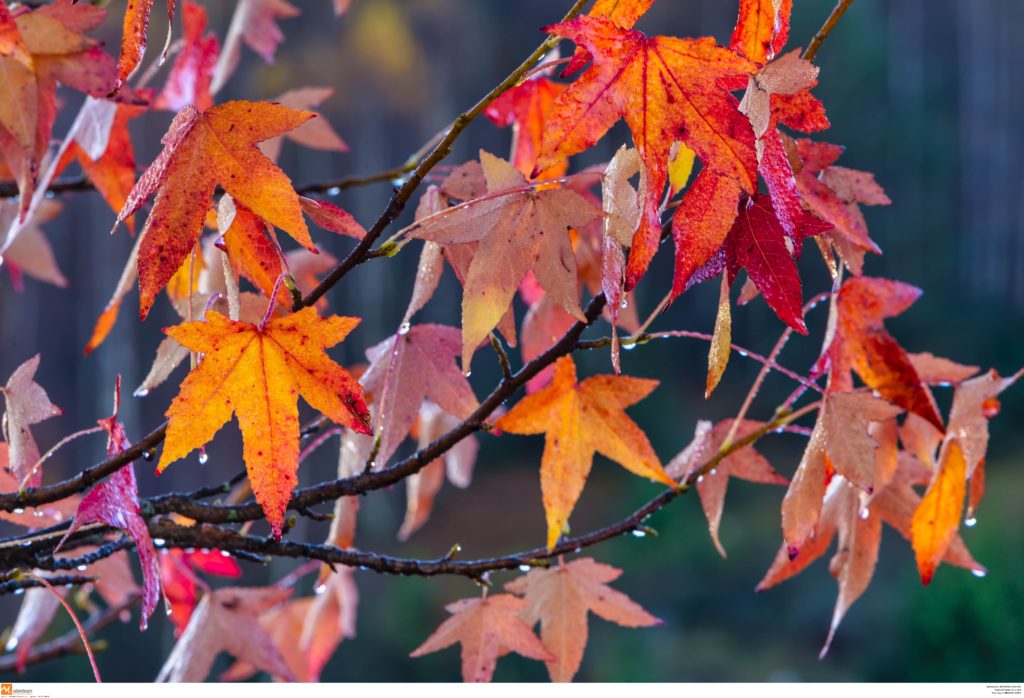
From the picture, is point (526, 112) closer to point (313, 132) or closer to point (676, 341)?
point (313, 132)

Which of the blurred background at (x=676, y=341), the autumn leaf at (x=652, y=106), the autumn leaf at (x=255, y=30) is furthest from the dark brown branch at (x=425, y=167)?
the blurred background at (x=676, y=341)

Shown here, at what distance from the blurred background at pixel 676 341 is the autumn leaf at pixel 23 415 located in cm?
275

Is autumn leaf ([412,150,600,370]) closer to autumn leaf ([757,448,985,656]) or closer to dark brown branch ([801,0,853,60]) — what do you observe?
dark brown branch ([801,0,853,60])

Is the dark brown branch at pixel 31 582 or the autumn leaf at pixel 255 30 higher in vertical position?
the autumn leaf at pixel 255 30

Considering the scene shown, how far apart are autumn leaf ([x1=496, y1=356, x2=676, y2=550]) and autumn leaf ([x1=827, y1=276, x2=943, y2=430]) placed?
0.28ft

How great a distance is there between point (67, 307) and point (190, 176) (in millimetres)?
4000

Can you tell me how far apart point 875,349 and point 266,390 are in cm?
24

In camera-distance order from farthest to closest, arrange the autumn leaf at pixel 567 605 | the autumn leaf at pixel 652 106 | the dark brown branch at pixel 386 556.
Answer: the autumn leaf at pixel 567 605, the dark brown branch at pixel 386 556, the autumn leaf at pixel 652 106

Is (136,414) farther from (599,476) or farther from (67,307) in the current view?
(599,476)

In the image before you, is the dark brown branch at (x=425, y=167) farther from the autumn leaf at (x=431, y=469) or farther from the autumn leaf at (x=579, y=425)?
the autumn leaf at (x=431, y=469)

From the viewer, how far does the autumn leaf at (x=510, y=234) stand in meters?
0.33

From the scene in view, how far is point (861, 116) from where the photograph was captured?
14.9 ft

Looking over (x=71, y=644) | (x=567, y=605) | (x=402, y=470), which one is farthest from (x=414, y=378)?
(x=71, y=644)

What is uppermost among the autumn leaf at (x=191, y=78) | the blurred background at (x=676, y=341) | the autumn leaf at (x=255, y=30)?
the autumn leaf at (x=255, y=30)
